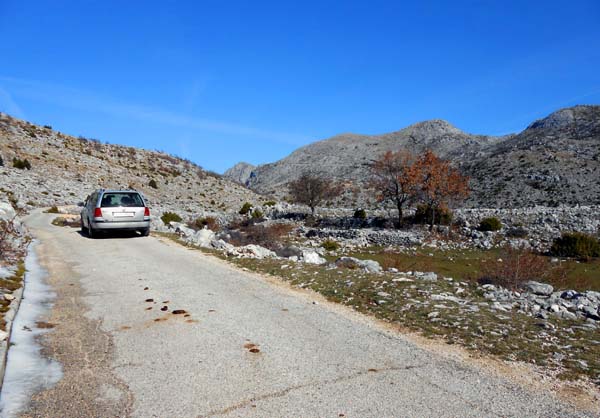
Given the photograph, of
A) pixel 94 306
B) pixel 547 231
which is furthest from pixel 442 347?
pixel 547 231

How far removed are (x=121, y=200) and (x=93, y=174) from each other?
40.7 m

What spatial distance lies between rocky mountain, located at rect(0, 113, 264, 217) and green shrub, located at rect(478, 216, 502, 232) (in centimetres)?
2726

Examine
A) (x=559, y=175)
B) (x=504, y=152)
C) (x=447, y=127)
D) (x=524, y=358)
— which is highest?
(x=447, y=127)

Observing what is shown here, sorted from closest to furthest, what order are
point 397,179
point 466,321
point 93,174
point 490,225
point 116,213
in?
point 466,321 < point 116,213 < point 490,225 < point 397,179 < point 93,174

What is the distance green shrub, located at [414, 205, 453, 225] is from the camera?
35.4 m

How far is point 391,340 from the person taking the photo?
5.59 metres

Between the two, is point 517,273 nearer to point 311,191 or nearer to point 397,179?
point 397,179

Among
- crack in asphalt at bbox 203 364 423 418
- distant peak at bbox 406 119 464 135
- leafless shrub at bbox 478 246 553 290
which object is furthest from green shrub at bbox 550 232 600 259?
distant peak at bbox 406 119 464 135

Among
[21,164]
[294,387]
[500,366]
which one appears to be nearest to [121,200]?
[294,387]

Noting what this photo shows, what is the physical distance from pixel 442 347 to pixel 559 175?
186ft

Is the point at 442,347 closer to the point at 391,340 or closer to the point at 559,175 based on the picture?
the point at 391,340

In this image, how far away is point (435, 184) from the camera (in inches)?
1373

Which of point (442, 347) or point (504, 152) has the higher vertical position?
point (504, 152)

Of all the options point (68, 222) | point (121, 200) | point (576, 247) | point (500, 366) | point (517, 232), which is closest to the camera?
point (500, 366)
